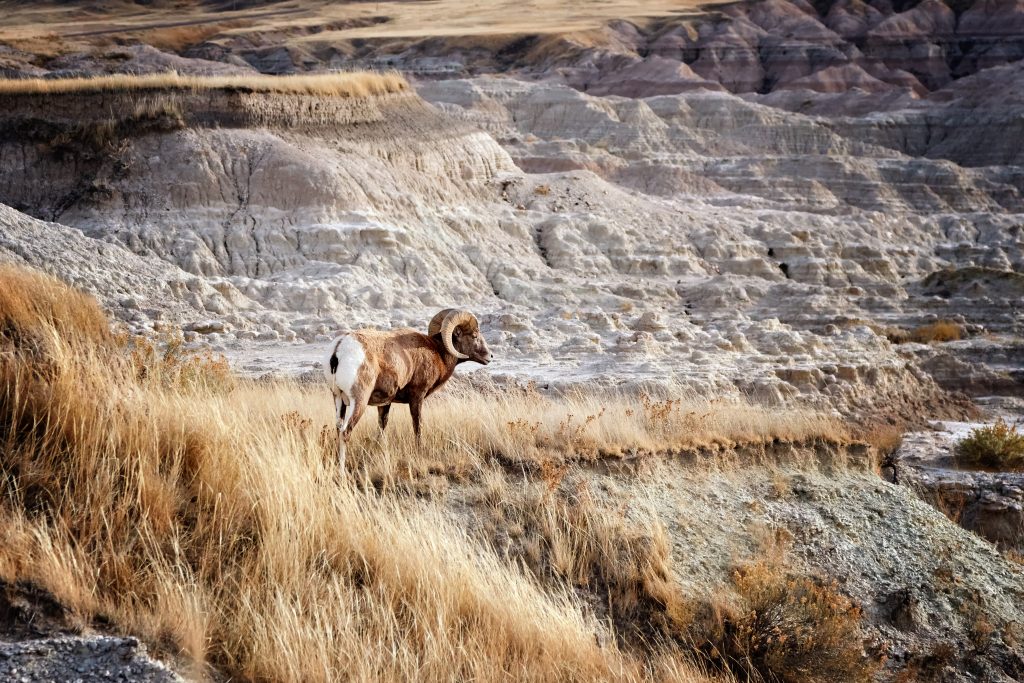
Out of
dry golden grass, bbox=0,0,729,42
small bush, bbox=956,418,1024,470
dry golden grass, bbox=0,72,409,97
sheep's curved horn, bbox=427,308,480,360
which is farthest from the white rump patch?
dry golden grass, bbox=0,0,729,42

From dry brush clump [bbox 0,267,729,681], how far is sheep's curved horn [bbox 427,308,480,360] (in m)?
1.49

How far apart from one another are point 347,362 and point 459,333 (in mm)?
1360

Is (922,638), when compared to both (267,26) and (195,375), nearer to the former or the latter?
(195,375)

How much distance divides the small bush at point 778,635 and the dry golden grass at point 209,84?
65.5 feet

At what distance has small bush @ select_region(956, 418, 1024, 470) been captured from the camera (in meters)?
12.8

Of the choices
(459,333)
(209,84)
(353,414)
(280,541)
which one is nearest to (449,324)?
(459,333)

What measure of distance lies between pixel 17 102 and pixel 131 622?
70.5 feet

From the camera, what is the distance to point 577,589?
6.57 metres

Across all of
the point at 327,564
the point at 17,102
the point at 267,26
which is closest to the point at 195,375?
the point at 327,564

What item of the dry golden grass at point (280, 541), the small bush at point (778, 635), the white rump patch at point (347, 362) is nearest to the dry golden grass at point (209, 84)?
the dry golden grass at point (280, 541)

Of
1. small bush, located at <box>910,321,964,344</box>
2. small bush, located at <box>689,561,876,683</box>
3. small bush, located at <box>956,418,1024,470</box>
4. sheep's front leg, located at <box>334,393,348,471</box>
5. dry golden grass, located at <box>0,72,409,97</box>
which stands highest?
dry golden grass, located at <box>0,72,409,97</box>

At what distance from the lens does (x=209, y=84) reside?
23781 mm

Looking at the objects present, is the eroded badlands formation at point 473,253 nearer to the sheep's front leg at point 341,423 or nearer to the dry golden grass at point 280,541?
the dry golden grass at point 280,541

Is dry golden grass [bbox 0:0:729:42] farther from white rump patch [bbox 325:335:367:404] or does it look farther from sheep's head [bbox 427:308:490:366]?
white rump patch [bbox 325:335:367:404]
